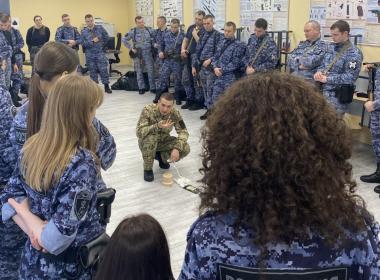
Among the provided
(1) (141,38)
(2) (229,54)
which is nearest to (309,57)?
(2) (229,54)

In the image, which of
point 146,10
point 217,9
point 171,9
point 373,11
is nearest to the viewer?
point 373,11

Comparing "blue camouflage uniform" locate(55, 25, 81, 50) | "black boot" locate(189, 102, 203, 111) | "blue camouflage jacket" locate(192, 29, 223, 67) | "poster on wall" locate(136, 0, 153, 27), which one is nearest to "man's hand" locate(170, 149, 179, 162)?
"blue camouflage jacket" locate(192, 29, 223, 67)

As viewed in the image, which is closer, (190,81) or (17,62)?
(190,81)

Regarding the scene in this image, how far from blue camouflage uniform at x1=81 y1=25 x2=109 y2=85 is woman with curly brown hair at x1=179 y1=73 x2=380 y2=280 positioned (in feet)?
26.1

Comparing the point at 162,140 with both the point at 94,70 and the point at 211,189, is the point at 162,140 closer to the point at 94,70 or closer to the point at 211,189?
the point at 211,189

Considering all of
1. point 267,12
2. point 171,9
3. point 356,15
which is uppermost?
point 171,9

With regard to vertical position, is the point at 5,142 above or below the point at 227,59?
below

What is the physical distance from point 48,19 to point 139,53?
3974 mm

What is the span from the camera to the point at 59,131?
139 cm

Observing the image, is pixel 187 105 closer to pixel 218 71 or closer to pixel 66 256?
pixel 218 71

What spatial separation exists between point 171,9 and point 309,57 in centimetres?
524

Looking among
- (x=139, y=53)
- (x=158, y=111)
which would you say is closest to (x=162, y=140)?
(x=158, y=111)

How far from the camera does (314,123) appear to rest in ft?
2.99

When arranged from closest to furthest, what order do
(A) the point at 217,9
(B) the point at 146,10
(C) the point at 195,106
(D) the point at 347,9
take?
(D) the point at 347,9
(C) the point at 195,106
(A) the point at 217,9
(B) the point at 146,10
